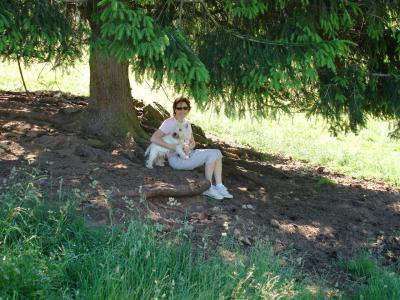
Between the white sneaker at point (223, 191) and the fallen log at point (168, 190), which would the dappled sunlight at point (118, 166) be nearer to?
the fallen log at point (168, 190)

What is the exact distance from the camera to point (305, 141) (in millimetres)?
15242

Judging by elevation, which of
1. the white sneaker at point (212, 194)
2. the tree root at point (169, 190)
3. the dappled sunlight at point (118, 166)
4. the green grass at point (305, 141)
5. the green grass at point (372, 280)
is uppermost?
the dappled sunlight at point (118, 166)

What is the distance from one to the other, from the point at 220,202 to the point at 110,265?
9.15ft

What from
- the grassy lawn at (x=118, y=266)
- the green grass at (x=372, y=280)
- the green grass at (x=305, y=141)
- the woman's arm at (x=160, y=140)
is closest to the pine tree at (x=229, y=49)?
the woman's arm at (x=160, y=140)

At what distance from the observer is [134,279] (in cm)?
468

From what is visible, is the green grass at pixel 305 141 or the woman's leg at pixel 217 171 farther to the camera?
the green grass at pixel 305 141

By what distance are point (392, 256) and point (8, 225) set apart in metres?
4.33

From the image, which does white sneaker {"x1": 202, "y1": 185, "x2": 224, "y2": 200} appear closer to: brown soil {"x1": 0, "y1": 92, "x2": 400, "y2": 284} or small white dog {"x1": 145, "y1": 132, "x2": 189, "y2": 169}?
brown soil {"x1": 0, "y1": 92, "x2": 400, "y2": 284}

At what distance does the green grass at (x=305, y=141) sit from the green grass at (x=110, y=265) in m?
6.33

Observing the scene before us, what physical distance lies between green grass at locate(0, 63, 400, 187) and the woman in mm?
3719

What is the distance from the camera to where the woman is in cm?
750

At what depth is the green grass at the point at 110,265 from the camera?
437 centimetres

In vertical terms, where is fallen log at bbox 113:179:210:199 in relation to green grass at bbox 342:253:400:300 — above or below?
above

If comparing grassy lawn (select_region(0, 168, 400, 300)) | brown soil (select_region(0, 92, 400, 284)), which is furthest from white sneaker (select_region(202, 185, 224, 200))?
grassy lawn (select_region(0, 168, 400, 300))
